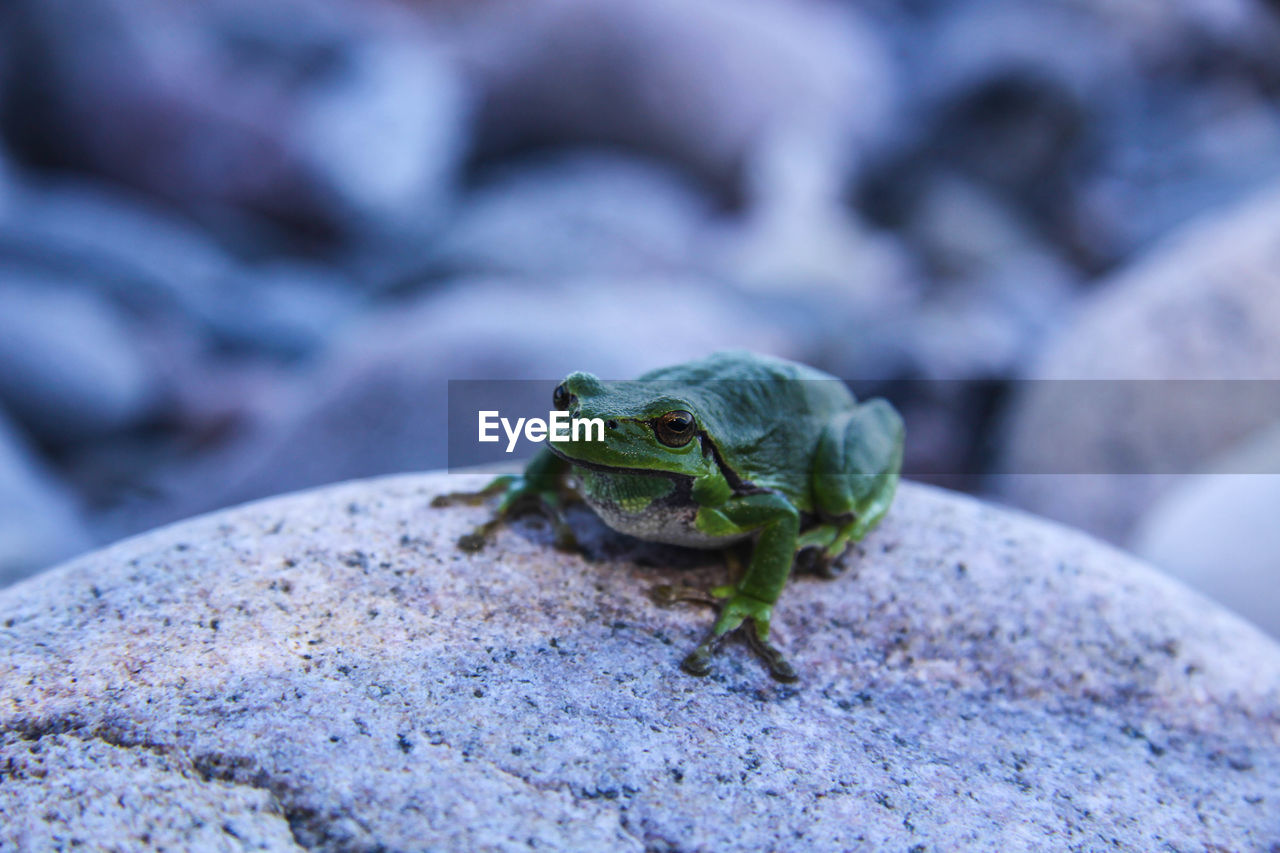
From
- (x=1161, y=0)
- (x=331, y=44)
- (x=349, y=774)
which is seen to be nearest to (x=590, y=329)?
(x=349, y=774)

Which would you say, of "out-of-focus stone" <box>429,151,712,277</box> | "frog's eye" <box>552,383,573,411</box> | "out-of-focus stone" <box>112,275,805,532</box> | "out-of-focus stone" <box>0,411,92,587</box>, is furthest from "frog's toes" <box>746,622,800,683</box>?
"out-of-focus stone" <box>429,151,712,277</box>

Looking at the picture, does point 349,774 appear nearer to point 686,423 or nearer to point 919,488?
point 686,423

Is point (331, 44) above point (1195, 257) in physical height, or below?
above

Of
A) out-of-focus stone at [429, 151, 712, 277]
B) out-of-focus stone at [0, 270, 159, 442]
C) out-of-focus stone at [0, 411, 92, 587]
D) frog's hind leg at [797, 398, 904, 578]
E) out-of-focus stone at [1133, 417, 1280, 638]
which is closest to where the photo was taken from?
frog's hind leg at [797, 398, 904, 578]

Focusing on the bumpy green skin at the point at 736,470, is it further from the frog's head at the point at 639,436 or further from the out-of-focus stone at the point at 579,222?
the out-of-focus stone at the point at 579,222

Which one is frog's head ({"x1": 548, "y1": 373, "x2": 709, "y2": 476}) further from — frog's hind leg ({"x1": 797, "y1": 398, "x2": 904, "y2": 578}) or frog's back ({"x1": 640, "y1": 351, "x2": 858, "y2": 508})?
frog's hind leg ({"x1": 797, "y1": 398, "x2": 904, "y2": 578})

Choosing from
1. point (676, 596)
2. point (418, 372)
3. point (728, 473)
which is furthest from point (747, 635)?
point (418, 372)
